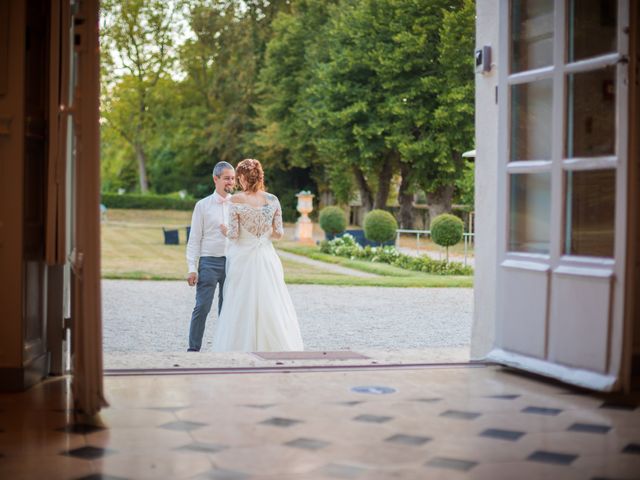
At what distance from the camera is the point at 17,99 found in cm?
511

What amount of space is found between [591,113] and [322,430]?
2417 millimetres

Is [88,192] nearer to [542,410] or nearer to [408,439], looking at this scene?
[408,439]

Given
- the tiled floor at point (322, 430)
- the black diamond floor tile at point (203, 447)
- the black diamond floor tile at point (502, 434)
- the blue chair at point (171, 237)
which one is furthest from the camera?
the blue chair at point (171, 237)

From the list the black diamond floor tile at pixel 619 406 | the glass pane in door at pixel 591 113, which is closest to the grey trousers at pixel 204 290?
the glass pane in door at pixel 591 113

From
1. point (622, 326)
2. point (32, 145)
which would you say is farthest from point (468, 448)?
point (32, 145)

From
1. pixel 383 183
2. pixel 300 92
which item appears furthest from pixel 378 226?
pixel 300 92

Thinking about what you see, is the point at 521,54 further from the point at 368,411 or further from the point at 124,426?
the point at 124,426

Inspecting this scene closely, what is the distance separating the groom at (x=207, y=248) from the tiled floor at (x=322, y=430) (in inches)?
92.6

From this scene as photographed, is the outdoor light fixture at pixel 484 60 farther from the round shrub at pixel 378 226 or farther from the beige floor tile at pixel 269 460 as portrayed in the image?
the round shrub at pixel 378 226

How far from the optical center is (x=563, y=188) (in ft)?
18.2

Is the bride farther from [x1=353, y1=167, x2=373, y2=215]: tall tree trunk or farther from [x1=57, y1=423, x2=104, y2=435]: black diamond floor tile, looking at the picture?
[x1=353, y1=167, x2=373, y2=215]: tall tree trunk

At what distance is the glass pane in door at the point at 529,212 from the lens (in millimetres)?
5766

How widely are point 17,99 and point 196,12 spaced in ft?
131

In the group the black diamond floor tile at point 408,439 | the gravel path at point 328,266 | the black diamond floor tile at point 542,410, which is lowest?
the gravel path at point 328,266
